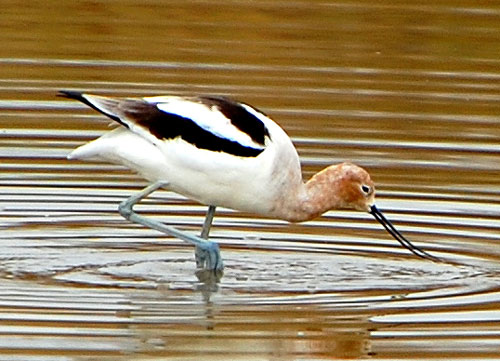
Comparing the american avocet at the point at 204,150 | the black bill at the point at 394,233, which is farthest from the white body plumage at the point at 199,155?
the black bill at the point at 394,233

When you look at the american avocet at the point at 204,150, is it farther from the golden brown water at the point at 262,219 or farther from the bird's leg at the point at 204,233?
the golden brown water at the point at 262,219

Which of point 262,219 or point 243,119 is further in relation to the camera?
point 262,219

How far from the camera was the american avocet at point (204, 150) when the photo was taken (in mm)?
11289

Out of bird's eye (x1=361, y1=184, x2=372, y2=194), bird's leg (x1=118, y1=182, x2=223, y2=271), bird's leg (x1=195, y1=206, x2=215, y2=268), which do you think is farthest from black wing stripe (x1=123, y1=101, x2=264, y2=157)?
bird's eye (x1=361, y1=184, x2=372, y2=194)

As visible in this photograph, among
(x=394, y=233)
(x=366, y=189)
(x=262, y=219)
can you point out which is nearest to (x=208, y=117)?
(x=366, y=189)

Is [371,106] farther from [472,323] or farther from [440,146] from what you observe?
[472,323]

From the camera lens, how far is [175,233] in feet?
38.7

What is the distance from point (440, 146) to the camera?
1540cm

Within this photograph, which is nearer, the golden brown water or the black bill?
the golden brown water

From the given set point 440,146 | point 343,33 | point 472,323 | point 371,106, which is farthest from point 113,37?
point 472,323

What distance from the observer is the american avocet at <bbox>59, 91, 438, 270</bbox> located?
444 inches

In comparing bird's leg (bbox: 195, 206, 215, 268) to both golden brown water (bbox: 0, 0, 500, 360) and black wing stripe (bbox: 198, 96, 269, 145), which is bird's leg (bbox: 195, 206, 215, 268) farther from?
black wing stripe (bbox: 198, 96, 269, 145)

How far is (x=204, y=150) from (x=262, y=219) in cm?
204

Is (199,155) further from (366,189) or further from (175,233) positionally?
(366,189)
